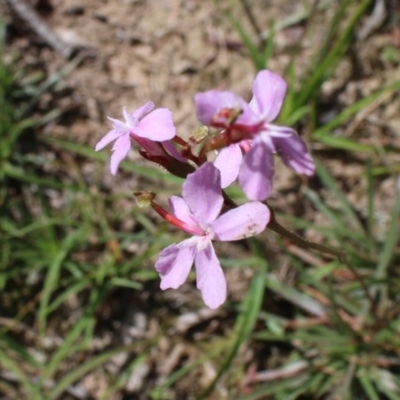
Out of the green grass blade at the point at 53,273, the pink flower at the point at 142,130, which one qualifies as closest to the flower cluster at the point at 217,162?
the pink flower at the point at 142,130

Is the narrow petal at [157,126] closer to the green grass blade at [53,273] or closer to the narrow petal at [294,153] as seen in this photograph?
the narrow petal at [294,153]

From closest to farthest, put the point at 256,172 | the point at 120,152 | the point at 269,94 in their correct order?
1. the point at 256,172
2. the point at 269,94
3. the point at 120,152

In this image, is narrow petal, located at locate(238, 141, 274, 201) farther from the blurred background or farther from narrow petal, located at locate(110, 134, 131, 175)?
the blurred background

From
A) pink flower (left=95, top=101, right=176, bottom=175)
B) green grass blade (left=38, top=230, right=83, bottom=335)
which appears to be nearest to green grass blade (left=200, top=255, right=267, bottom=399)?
green grass blade (left=38, top=230, right=83, bottom=335)

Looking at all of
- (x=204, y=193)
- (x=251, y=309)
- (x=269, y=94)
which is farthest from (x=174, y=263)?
(x=251, y=309)

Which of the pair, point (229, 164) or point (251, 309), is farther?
point (251, 309)

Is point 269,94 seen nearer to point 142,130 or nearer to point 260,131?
point 260,131

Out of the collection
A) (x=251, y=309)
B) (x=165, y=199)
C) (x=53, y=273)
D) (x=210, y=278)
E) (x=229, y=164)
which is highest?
(x=229, y=164)
